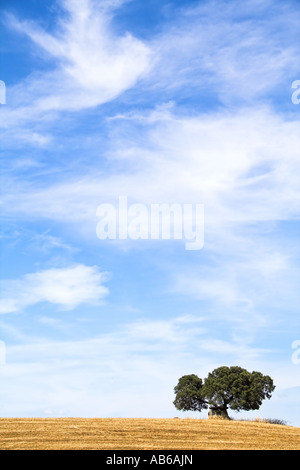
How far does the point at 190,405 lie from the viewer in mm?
43219

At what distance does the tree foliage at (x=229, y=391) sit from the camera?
4062 cm

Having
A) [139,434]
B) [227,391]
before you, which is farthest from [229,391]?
[139,434]

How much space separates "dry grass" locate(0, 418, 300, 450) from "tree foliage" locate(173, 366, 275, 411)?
500 inches

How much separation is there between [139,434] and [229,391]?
19.0m

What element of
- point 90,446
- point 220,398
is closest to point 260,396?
A: point 220,398

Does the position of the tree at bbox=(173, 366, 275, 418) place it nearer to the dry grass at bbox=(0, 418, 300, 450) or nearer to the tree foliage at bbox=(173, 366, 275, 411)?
the tree foliage at bbox=(173, 366, 275, 411)

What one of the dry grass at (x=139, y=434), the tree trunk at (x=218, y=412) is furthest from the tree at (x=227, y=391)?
the dry grass at (x=139, y=434)

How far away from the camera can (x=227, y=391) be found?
41.0 meters

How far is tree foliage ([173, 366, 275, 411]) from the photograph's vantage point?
40.6 metres

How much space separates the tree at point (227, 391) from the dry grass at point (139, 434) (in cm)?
1269

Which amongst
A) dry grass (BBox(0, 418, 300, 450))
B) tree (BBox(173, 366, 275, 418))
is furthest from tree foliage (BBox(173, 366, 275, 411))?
dry grass (BBox(0, 418, 300, 450))
